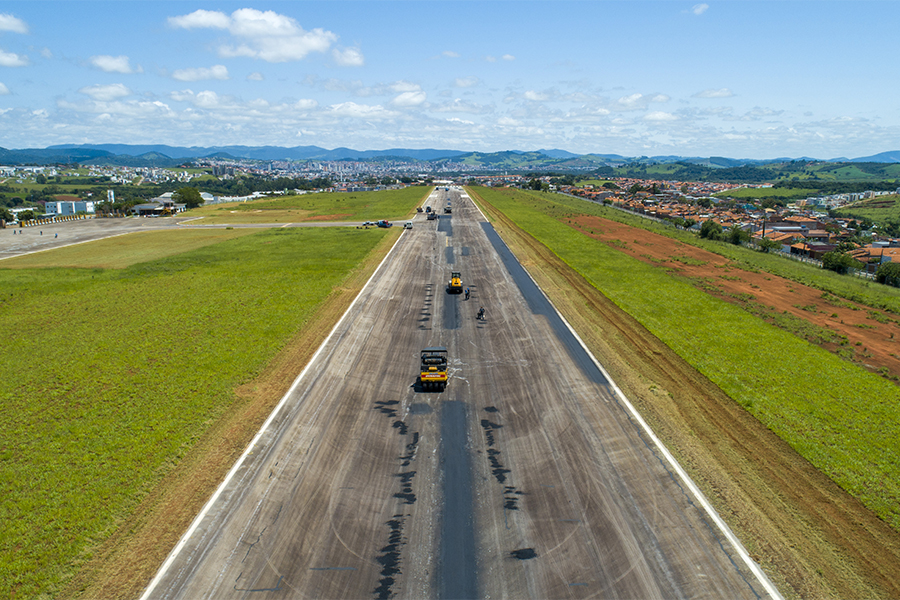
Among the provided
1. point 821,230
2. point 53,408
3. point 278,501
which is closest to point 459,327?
point 278,501

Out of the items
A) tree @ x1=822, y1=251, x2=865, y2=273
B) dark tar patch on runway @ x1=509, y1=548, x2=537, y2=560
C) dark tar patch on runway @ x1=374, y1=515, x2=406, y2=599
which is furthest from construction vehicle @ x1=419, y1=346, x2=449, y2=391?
tree @ x1=822, y1=251, x2=865, y2=273

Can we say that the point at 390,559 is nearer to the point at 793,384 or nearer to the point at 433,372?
the point at 433,372

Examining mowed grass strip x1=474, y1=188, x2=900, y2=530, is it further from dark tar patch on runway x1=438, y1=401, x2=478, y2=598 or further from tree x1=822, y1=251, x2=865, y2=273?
tree x1=822, y1=251, x2=865, y2=273

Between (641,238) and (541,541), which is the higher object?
(641,238)

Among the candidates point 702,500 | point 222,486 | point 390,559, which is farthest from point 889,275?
point 222,486

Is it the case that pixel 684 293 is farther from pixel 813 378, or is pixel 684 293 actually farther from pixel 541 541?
pixel 541 541
